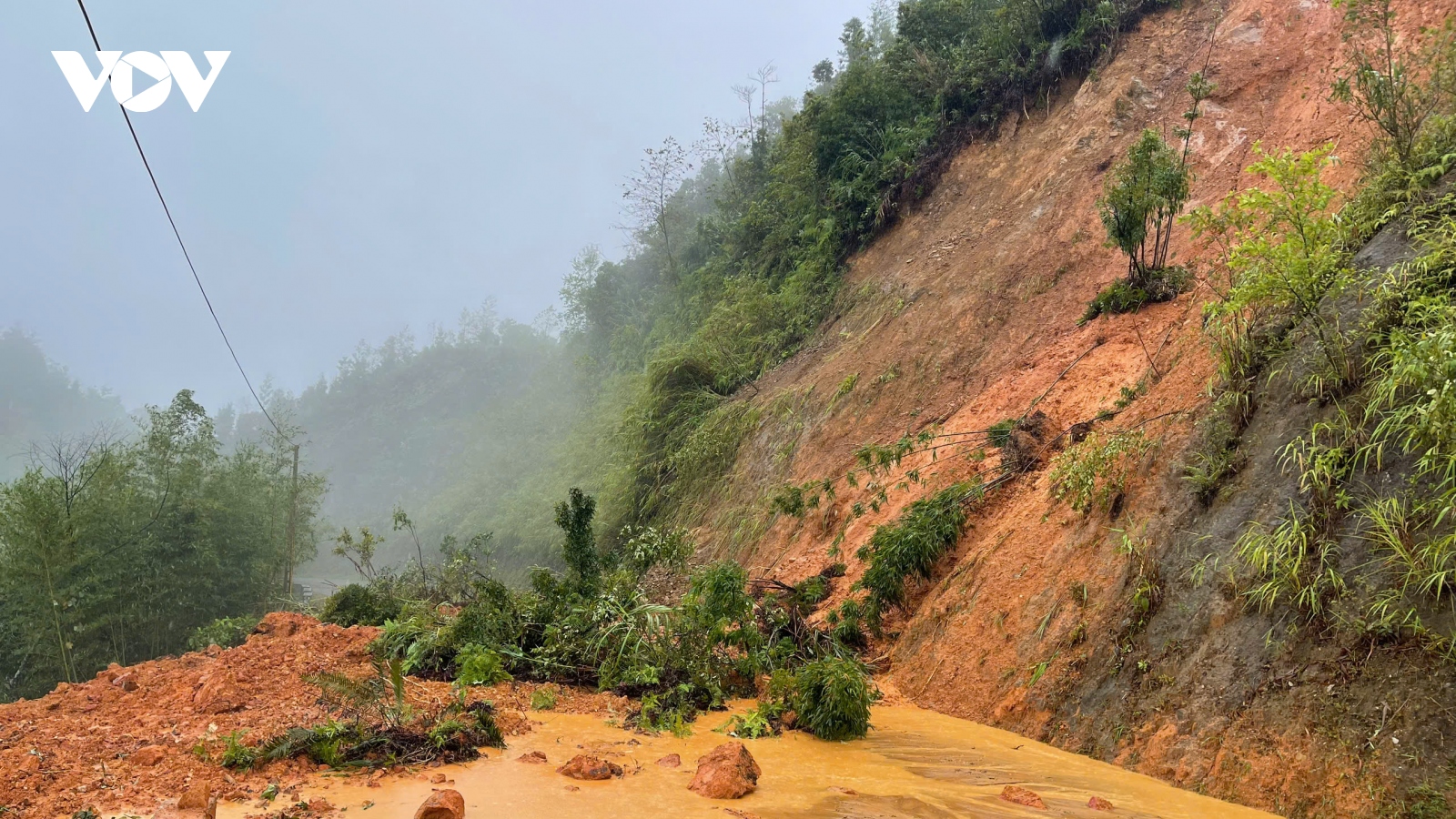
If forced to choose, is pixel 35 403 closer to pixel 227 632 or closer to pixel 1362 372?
pixel 227 632

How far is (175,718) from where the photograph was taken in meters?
4.59

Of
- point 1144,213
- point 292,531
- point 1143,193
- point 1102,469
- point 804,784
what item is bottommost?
point 804,784

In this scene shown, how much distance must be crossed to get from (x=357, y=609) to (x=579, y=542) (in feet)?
13.0

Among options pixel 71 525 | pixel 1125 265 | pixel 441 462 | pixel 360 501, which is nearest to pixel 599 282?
pixel 71 525

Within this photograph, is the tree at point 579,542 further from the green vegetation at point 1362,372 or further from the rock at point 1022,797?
the green vegetation at point 1362,372

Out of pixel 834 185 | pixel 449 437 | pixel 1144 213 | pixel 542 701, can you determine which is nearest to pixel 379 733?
pixel 542 701

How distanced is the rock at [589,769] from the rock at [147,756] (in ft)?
6.55

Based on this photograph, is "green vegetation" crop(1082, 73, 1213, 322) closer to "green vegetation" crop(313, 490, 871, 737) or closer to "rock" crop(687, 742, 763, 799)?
"green vegetation" crop(313, 490, 871, 737)

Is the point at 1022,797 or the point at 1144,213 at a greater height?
the point at 1144,213

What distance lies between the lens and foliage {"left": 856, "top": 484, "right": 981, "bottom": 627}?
25.6 ft

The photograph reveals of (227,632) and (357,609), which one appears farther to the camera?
(227,632)

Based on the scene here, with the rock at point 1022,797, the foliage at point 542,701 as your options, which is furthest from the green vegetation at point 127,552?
the rock at point 1022,797

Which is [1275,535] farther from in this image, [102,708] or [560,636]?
[102,708]

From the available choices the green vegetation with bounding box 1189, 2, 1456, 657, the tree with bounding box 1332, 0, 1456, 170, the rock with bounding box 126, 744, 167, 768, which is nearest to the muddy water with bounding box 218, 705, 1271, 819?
the rock with bounding box 126, 744, 167, 768
